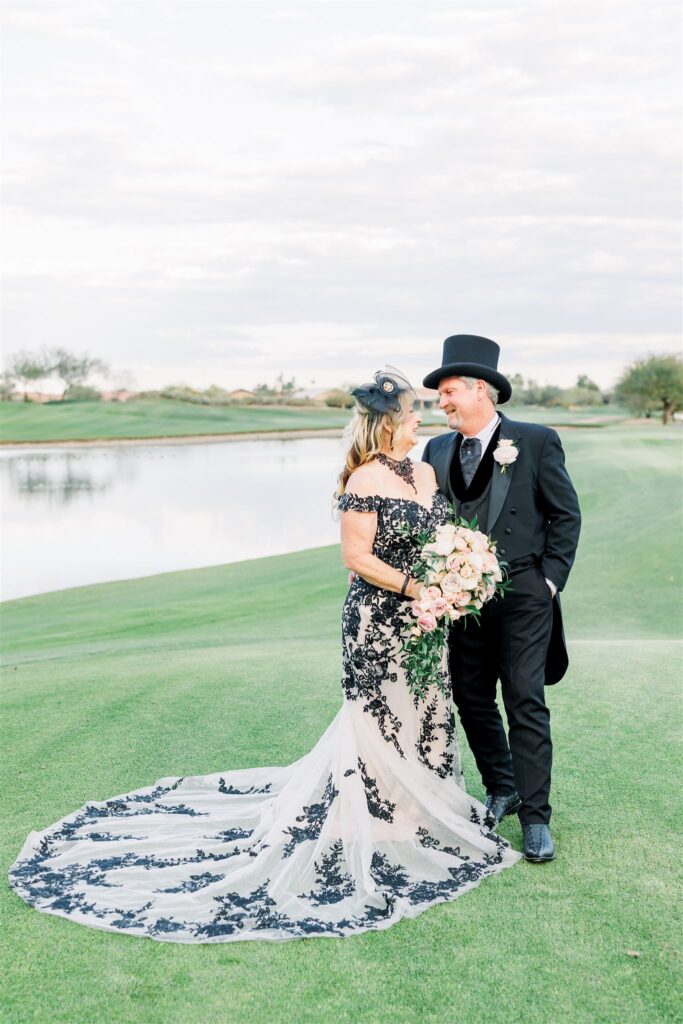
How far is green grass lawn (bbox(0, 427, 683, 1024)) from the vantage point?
3611mm

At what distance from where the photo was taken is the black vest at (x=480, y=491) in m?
5.10

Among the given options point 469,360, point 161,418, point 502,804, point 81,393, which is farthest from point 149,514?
point 81,393

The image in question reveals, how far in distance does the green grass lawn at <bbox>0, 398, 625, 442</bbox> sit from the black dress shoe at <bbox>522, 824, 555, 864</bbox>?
55.9 metres

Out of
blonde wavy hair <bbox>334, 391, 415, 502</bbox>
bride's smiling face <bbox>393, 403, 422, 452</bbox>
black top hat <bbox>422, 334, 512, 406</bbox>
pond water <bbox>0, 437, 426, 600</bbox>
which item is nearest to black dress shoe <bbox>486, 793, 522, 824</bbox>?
blonde wavy hair <bbox>334, 391, 415, 502</bbox>

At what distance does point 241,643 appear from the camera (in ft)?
38.3

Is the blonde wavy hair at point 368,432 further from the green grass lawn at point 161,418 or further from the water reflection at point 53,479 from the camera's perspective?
the green grass lawn at point 161,418

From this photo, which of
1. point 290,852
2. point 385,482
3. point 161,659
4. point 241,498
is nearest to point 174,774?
point 290,852

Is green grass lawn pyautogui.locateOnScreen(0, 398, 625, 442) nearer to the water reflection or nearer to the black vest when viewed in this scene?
the water reflection

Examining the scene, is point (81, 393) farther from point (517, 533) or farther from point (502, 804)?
point (517, 533)

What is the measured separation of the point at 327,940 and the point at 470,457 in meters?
2.49

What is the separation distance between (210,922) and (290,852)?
638 millimetres

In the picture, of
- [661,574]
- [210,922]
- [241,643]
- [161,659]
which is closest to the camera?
[210,922]

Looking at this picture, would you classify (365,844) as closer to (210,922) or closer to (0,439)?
(210,922)

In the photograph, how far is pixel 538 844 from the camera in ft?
15.5
